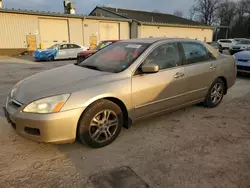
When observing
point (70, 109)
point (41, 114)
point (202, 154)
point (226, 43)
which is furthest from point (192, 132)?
point (226, 43)

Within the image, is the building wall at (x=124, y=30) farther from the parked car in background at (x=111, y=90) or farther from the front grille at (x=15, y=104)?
the front grille at (x=15, y=104)

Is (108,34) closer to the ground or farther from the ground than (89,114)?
farther from the ground

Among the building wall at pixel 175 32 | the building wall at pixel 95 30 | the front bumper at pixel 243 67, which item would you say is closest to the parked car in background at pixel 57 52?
the building wall at pixel 95 30

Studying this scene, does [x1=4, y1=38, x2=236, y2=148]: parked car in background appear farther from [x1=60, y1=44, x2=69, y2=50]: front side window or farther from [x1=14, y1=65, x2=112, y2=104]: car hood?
[x1=60, y1=44, x2=69, y2=50]: front side window

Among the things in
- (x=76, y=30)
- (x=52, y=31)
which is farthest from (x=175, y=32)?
(x=52, y=31)

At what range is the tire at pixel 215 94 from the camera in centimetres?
446

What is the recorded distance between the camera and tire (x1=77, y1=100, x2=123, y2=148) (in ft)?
9.02

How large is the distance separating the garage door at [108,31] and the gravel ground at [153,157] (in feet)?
68.3

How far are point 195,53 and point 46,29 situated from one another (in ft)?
61.5

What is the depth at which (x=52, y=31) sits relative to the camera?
20.1 meters

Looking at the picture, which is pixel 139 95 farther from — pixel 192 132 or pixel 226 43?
pixel 226 43

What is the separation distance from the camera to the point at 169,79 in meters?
3.53

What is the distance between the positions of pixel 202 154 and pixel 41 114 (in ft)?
7.04

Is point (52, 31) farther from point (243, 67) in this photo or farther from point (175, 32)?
point (243, 67)
